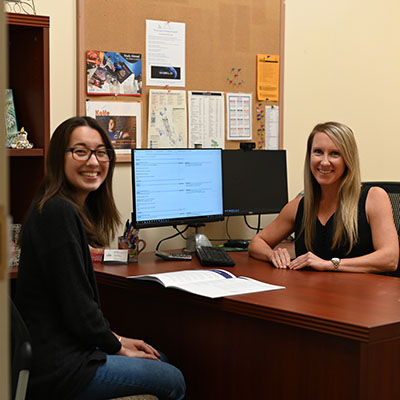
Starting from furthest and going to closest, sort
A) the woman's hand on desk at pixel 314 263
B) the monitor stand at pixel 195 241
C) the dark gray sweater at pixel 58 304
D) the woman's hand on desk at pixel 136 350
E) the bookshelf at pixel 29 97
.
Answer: the monitor stand at pixel 195 241, the woman's hand on desk at pixel 314 263, the bookshelf at pixel 29 97, the woman's hand on desk at pixel 136 350, the dark gray sweater at pixel 58 304

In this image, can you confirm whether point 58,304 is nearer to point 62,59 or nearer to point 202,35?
point 62,59

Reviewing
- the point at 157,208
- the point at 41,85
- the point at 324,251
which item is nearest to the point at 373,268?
the point at 324,251

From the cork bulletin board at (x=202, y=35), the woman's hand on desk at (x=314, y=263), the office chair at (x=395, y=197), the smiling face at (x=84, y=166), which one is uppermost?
the cork bulletin board at (x=202, y=35)

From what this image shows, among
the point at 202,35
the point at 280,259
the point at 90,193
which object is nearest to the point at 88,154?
the point at 90,193

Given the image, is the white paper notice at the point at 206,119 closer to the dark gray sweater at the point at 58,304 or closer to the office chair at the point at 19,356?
the dark gray sweater at the point at 58,304

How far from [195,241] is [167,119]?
587 mm

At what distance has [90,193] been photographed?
2.32 meters

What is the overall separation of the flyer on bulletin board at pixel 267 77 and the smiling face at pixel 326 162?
73cm

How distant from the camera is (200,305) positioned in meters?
2.16

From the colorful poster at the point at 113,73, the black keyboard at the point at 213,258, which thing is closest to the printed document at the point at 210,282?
the black keyboard at the point at 213,258

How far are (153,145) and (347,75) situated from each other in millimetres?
1365

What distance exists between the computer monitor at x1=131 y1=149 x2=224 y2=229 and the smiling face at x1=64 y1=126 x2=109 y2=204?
435 millimetres

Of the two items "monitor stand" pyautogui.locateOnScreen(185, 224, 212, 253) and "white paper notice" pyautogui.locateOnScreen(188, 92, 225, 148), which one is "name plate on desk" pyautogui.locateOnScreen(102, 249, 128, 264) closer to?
"monitor stand" pyautogui.locateOnScreen(185, 224, 212, 253)

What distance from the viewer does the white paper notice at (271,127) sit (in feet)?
11.3
